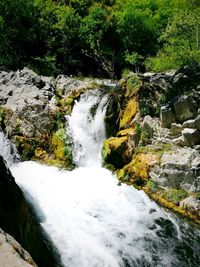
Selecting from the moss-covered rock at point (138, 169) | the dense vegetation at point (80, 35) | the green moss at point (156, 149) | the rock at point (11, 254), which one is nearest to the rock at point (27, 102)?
the moss-covered rock at point (138, 169)

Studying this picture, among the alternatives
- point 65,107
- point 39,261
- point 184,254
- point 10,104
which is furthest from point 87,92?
point 39,261

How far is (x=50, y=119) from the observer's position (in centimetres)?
1759

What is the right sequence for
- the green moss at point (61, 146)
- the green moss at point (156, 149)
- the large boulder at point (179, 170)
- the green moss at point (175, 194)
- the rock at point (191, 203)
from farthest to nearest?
1. the green moss at point (61, 146)
2. the green moss at point (156, 149)
3. the large boulder at point (179, 170)
4. the green moss at point (175, 194)
5. the rock at point (191, 203)

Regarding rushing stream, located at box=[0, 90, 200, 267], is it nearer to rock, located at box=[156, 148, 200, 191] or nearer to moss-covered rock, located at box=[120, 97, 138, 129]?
rock, located at box=[156, 148, 200, 191]

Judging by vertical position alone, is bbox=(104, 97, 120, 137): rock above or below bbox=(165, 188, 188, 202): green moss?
above

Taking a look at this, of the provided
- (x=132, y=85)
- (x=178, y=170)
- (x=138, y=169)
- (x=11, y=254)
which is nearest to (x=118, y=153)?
(x=138, y=169)

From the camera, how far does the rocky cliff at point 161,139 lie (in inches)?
524

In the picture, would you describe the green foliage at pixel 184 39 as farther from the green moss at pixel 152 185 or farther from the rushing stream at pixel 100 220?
the green moss at pixel 152 185

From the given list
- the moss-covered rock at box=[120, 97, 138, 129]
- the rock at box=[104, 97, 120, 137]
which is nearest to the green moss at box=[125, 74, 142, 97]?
the moss-covered rock at box=[120, 97, 138, 129]

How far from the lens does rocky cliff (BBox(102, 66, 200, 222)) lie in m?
13.3

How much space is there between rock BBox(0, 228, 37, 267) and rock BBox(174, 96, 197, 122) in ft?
40.9

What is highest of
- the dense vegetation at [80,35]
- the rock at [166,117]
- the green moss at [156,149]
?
the dense vegetation at [80,35]

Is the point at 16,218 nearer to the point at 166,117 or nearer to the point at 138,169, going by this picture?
the point at 138,169

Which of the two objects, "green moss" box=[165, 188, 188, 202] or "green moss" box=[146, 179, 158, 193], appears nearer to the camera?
"green moss" box=[165, 188, 188, 202]
